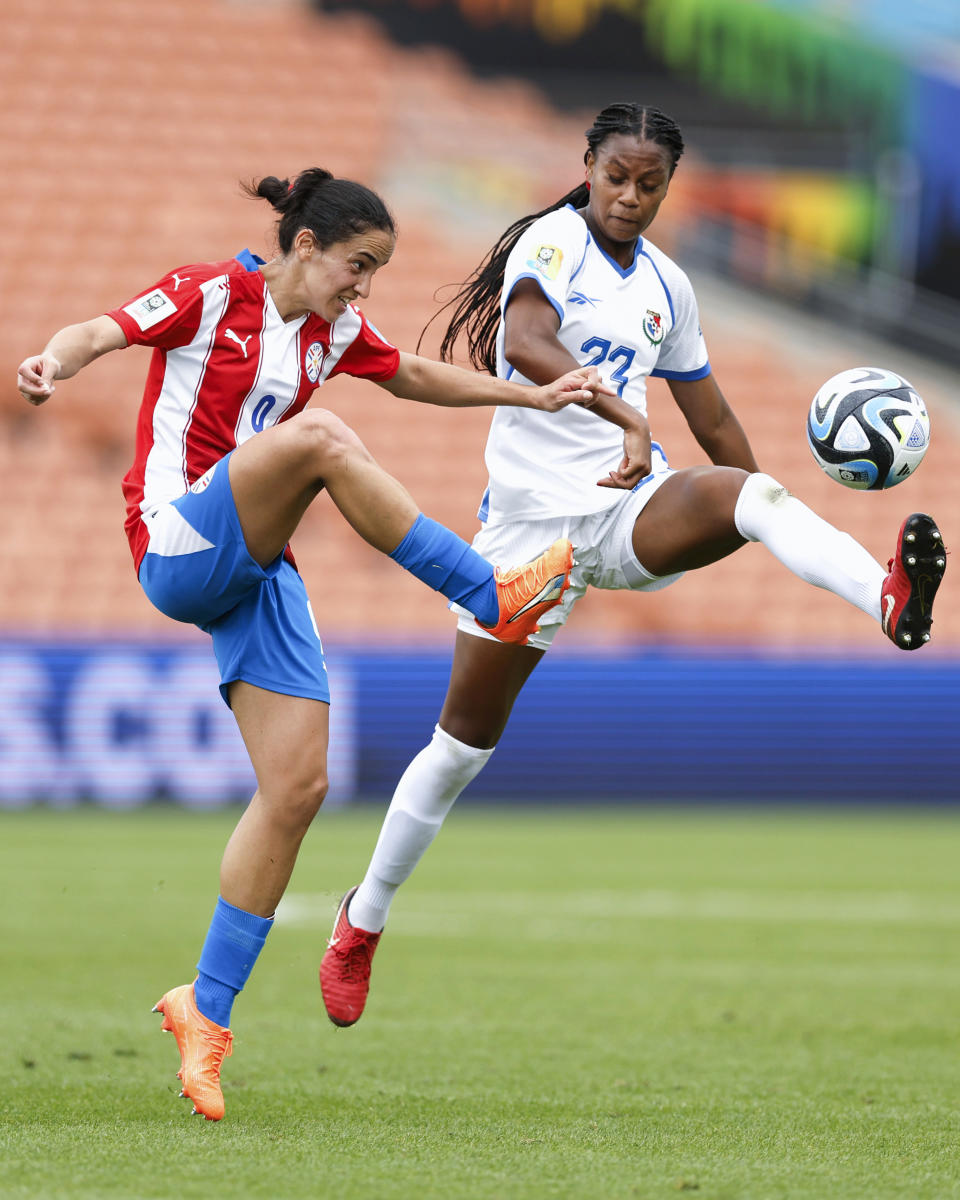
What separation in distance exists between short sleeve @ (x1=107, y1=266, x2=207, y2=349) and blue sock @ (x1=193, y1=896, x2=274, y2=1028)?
4.33 feet

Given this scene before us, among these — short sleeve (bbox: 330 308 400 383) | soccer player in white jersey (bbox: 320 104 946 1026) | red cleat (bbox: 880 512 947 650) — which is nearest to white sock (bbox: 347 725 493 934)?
soccer player in white jersey (bbox: 320 104 946 1026)

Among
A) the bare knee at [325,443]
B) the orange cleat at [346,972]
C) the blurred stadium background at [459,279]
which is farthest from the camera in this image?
the blurred stadium background at [459,279]

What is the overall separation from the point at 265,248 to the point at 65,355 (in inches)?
514

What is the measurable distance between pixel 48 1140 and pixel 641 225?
9.08 feet

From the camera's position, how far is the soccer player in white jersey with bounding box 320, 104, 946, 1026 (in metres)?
4.50

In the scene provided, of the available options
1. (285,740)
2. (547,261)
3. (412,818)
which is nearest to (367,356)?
(547,261)

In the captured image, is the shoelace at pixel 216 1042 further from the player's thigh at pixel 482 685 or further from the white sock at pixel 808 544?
the white sock at pixel 808 544

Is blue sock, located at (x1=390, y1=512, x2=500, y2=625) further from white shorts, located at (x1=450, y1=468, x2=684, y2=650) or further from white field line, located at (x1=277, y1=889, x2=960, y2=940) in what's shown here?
white field line, located at (x1=277, y1=889, x2=960, y2=940)

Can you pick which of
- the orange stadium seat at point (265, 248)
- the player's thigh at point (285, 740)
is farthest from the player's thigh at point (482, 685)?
the orange stadium seat at point (265, 248)

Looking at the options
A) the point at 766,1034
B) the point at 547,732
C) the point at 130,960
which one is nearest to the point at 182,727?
the point at 547,732

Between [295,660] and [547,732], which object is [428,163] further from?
[295,660]

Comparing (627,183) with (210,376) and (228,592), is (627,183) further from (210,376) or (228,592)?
(228,592)

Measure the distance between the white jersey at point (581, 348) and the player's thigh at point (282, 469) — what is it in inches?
39.9

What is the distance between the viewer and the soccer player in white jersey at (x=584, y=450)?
450 cm
